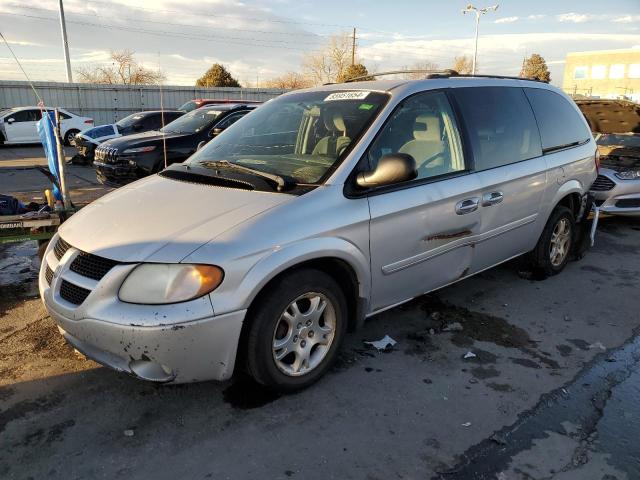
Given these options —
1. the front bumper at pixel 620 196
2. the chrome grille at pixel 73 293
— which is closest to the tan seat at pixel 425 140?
the chrome grille at pixel 73 293

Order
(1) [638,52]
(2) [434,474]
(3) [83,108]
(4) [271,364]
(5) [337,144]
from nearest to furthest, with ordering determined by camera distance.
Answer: (2) [434,474] → (4) [271,364] → (5) [337,144] → (3) [83,108] → (1) [638,52]

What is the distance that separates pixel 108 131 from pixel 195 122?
576 centimetres

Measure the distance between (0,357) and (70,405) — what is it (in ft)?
2.91

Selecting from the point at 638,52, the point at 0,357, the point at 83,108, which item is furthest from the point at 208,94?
the point at 638,52

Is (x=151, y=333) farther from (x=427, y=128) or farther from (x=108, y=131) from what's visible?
(x=108, y=131)

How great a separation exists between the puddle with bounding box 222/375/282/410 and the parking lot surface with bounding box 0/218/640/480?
0.04ft

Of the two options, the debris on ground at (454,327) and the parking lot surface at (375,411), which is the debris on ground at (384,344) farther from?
the debris on ground at (454,327)

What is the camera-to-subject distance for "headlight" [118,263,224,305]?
2.44 metres

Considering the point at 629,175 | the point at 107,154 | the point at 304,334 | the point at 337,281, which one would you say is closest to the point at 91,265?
the point at 304,334

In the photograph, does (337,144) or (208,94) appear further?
(208,94)

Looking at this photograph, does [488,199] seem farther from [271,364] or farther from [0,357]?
[0,357]

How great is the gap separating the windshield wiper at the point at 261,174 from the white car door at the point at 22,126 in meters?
18.5

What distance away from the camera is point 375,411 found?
9.28ft

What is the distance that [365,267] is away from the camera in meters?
3.06
